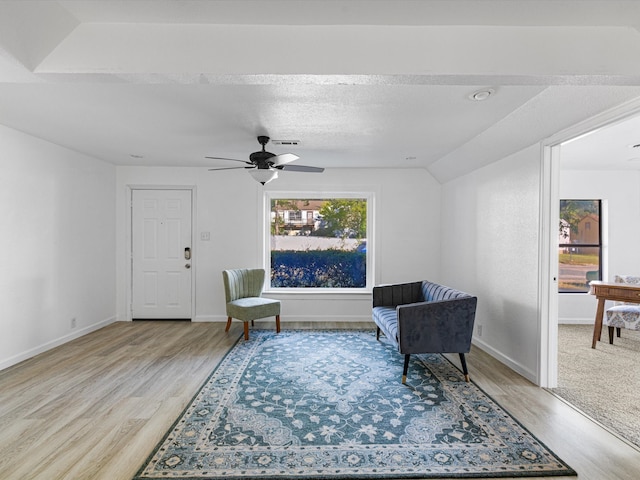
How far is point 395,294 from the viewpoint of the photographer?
4203 mm

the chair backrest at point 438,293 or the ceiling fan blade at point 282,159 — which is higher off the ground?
the ceiling fan blade at point 282,159

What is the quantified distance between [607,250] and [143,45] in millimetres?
6388

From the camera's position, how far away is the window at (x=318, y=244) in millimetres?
5441

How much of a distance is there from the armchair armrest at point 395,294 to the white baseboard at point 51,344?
150 inches

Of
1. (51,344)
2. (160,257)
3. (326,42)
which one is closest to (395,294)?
(326,42)

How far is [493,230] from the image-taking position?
149 inches

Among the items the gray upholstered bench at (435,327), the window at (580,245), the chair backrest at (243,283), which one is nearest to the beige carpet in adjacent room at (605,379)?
the gray upholstered bench at (435,327)

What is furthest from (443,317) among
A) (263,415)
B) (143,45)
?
(143,45)

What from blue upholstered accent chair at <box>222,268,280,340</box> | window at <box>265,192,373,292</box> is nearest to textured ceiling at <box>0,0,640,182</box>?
blue upholstered accent chair at <box>222,268,280,340</box>

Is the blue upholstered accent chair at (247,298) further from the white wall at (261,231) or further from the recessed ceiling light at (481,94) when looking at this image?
the recessed ceiling light at (481,94)

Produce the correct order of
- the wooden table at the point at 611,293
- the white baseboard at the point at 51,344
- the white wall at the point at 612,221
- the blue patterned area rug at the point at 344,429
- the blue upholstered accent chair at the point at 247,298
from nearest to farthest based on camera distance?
the blue patterned area rug at the point at 344,429
the white baseboard at the point at 51,344
the wooden table at the point at 611,293
the blue upholstered accent chair at the point at 247,298
the white wall at the point at 612,221

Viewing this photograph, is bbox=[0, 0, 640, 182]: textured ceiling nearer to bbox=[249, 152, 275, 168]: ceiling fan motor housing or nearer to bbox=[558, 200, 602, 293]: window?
bbox=[249, 152, 275, 168]: ceiling fan motor housing

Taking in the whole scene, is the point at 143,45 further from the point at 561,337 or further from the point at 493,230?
the point at 561,337

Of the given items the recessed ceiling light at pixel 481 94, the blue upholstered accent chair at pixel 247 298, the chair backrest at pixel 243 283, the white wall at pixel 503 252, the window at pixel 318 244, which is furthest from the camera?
the window at pixel 318 244
